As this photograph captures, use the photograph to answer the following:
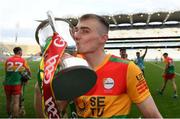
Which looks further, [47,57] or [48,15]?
[48,15]

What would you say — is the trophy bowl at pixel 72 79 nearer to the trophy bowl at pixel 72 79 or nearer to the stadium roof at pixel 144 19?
the trophy bowl at pixel 72 79

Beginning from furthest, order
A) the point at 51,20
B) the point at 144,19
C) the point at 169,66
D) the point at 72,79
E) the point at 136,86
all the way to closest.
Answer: the point at 144,19
the point at 169,66
the point at 136,86
the point at 51,20
the point at 72,79

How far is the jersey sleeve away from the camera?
94.7 inches

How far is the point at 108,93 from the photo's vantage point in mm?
2490

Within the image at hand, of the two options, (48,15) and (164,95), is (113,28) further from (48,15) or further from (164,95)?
(48,15)

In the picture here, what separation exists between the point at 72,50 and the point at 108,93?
2.76ft

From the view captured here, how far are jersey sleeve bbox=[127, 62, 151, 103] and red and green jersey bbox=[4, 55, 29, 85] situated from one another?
273 inches

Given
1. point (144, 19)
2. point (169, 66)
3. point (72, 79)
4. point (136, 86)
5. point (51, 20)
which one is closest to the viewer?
point (72, 79)

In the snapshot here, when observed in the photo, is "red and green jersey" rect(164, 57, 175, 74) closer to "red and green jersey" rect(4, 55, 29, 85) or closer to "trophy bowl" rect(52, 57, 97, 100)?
"red and green jersey" rect(4, 55, 29, 85)

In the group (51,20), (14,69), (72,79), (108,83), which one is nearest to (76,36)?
(51,20)

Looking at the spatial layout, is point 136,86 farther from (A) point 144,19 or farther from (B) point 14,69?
(A) point 144,19

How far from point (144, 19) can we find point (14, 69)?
236 ft

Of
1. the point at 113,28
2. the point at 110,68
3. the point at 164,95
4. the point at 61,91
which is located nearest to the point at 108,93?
the point at 110,68

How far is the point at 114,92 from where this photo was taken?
2494 millimetres
